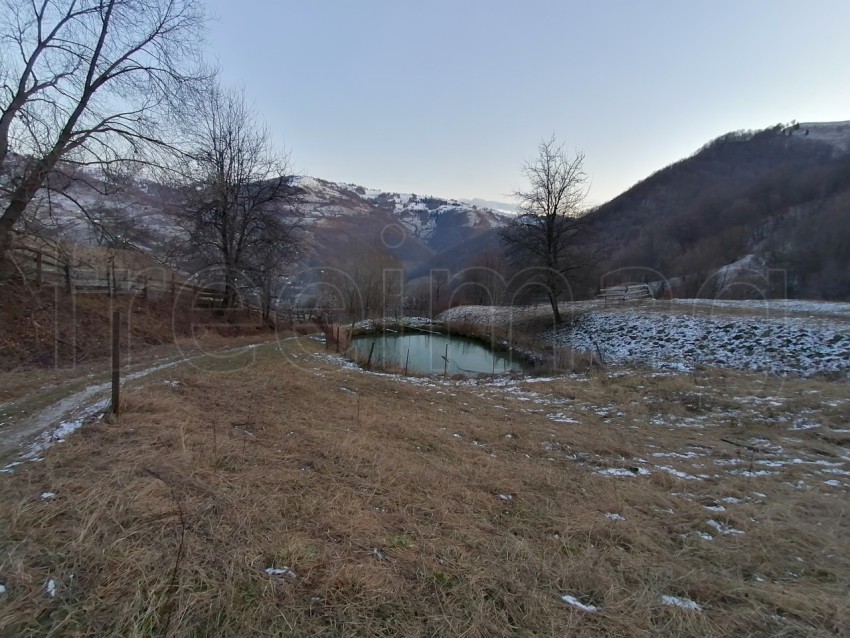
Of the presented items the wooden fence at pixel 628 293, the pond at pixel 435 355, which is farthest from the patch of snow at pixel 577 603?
the wooden fence at pixel 628 293

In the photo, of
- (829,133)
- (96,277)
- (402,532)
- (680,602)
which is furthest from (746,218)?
(96,277)

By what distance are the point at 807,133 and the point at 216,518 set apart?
414 ft

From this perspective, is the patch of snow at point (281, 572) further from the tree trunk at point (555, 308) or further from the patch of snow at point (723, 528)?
the tree trunk at point (555, 308)

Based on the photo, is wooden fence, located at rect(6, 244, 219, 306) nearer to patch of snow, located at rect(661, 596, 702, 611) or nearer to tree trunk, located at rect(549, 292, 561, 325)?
patch of snow, located at rect(661, 596, 702, 611)

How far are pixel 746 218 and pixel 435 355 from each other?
67.0m

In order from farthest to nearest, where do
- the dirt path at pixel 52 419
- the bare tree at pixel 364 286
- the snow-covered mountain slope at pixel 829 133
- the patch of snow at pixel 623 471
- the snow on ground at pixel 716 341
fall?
the snow-covered mountain slope at pixel 829 133
the bare tree at pixel 364 286
the snow on ground at pixel 716 341
the patch of snow at pixel 623 471
the dirt path at pixel 52 419

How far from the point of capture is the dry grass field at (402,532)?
2236 mm

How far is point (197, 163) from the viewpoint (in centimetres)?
1313

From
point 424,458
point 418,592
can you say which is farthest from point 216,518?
point 424,458

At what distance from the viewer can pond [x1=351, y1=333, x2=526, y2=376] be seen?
2097cm

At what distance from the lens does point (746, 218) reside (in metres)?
63.7

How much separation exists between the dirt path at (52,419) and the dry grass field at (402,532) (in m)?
0.57

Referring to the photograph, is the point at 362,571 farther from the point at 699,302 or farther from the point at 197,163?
the point at 699,302

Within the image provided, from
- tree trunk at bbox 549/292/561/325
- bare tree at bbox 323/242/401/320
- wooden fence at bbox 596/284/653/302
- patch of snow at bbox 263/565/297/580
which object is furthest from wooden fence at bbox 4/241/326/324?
wooden fence at bbox 596/284/653/302
